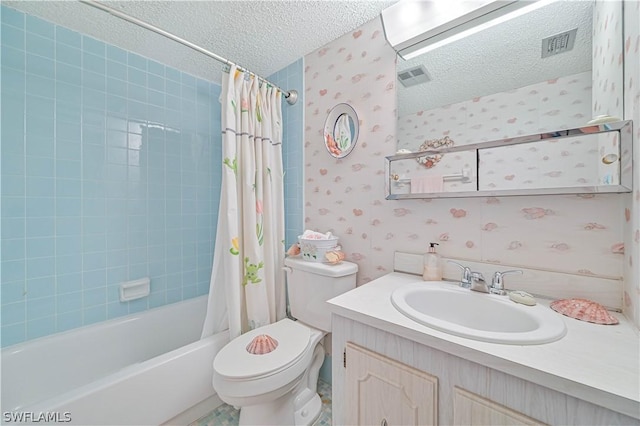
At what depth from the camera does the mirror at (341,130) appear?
144cm

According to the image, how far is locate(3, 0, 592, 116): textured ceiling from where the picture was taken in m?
0.92

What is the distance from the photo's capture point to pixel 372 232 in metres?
1.37

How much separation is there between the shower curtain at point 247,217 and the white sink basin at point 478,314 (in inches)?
34.9

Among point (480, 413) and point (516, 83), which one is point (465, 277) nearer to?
point (480, 413)

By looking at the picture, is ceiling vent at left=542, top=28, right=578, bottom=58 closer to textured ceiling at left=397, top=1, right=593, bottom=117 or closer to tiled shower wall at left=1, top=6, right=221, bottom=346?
textured ceiling at left=397, top=1, right=593, bottom=117

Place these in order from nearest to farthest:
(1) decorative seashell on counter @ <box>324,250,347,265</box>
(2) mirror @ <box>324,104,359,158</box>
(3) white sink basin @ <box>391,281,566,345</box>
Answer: (3) white sink basin @ <box>391,281,566,345</box> < (1) decorative seashell on counter @ <box>324,250,347,265</box> < (2) mirror @ <box>324,104,359,158</box>

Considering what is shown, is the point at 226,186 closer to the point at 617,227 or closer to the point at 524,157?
the point at 524,157

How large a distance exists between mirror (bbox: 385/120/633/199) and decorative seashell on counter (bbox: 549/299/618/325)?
0.35 m

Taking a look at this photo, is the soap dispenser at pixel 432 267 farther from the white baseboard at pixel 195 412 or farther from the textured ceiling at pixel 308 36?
the white baseboard at pixel 195 412

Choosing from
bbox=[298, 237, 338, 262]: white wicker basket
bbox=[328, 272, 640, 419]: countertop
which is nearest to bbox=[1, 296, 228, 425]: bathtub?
bbox=[298, 237, 338, 262]: white wicker basket

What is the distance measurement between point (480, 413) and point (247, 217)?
1.27 m

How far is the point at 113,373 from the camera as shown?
1199 mm

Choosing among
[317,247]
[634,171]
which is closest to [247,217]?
[317,247]

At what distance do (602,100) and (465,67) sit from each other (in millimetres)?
491
